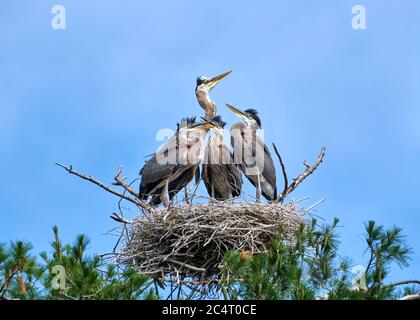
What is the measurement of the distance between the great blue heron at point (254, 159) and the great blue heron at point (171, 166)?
567 millimetres

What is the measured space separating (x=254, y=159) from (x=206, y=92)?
6.48 ft

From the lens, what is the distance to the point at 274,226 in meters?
10.7

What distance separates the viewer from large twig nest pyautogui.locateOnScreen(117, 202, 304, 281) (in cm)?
1057

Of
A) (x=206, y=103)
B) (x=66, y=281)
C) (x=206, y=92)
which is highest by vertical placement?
(x=206, y=92)

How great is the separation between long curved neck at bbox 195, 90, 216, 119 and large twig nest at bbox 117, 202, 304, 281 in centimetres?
301

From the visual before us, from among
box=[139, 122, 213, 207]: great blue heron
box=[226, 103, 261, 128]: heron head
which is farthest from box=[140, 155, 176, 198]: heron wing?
box=[226, 103, 261, 128]: heron head

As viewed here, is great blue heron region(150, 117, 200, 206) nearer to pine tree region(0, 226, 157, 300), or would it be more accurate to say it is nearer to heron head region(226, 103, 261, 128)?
heron head region(226, 103, 261, 128)

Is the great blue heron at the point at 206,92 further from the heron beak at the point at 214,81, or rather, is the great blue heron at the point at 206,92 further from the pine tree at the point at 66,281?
the pine tree at the point at 66,281

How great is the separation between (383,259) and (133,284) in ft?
6.57

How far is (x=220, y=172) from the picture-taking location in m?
12.1

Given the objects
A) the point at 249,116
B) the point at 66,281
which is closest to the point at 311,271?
the point at 66,281

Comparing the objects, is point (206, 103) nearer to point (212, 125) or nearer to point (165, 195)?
point (212, 125)
